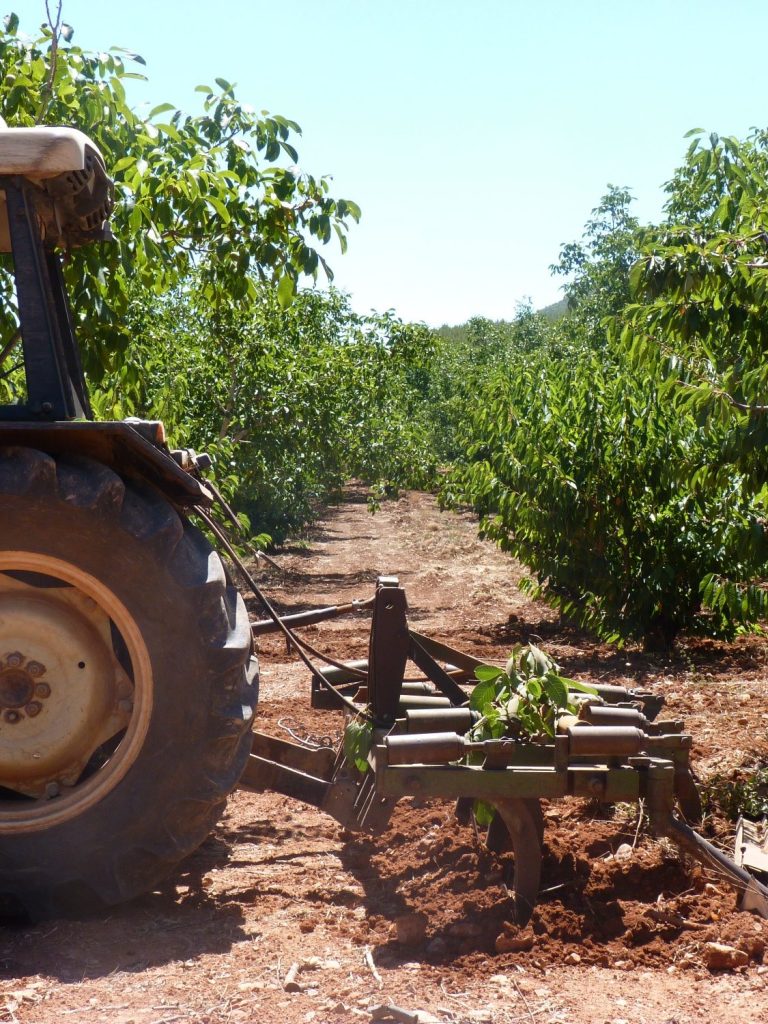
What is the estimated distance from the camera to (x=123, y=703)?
11.4 feet

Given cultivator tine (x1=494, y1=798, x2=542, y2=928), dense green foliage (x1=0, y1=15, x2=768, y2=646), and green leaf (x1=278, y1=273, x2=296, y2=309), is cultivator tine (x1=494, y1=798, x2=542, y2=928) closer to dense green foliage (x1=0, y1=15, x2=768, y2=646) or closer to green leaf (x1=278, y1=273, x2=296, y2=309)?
dense green foliage (x1=0, y1=15, x2=768, y2=646)

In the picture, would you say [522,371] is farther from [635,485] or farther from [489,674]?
[489,674]

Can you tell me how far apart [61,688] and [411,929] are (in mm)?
1285

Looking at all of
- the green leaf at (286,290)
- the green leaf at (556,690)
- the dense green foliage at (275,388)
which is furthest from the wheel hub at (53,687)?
the dense green foliage at (275,388)

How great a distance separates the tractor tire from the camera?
332 cm

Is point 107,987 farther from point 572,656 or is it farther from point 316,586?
point 316,586

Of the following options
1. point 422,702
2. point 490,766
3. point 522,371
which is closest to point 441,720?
point 490,766

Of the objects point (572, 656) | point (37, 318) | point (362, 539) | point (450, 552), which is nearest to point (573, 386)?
point (572, 656)

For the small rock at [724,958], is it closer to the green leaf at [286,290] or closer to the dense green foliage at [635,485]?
the dense green foliage at [635,485]

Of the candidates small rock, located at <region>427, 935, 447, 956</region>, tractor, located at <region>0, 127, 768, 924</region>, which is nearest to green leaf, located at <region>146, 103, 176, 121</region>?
tractor, located at <region>0, 127, 768, 924</region>

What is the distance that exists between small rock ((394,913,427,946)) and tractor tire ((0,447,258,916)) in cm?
65

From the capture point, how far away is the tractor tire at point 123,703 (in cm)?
332

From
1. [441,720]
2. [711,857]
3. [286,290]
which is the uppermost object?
[286,290]

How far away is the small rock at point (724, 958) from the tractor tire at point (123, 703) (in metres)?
1.45
